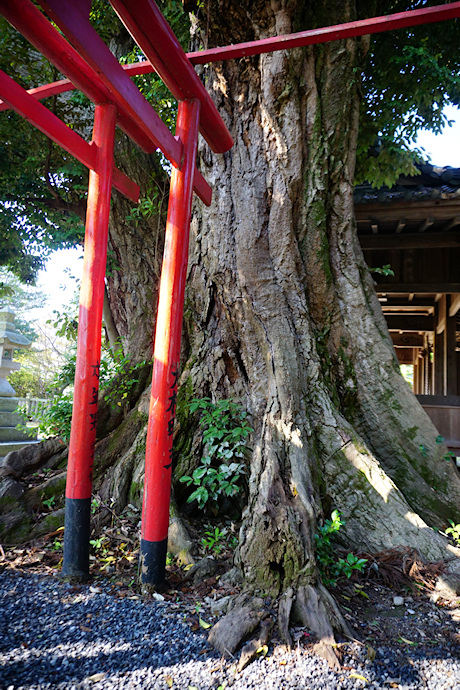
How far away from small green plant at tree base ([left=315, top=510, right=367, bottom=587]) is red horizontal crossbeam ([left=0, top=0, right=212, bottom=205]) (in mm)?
2741

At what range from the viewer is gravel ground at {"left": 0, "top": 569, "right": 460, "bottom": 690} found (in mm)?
1823

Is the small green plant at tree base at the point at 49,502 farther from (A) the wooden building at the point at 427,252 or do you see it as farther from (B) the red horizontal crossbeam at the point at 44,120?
(A) the wooden building at the point at 427,252

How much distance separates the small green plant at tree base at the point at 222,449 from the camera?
3391mm

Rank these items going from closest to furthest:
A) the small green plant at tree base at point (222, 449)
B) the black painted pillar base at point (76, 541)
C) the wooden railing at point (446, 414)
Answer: the black painted pillar base at point (76, 541), the small green plant at tree base at point (222, 449), the wooden railing at point (446, 414)

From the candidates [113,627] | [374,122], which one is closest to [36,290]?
[374,122]

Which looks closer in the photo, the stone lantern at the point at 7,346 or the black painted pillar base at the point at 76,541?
the black painted pillar base at the point at 76,541

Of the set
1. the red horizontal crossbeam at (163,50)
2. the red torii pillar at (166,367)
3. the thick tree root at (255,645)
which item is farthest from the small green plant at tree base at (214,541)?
the red horizontal crossbeam at (163,50)

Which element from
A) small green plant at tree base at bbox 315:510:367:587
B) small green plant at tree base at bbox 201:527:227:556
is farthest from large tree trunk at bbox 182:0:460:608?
small green plant at tree base at bbox 201:527:227:556

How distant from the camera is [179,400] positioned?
164 inches

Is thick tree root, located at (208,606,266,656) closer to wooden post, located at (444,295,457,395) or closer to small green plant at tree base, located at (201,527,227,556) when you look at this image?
small green plant at tree base, located at (201,527,227,556)

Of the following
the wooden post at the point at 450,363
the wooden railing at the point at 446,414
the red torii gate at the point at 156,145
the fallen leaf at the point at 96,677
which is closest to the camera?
the fallen leaf at the point at 96,677

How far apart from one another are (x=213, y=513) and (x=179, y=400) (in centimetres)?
112

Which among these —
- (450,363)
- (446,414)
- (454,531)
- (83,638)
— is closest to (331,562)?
(454,531)

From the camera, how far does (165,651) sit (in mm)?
2014
